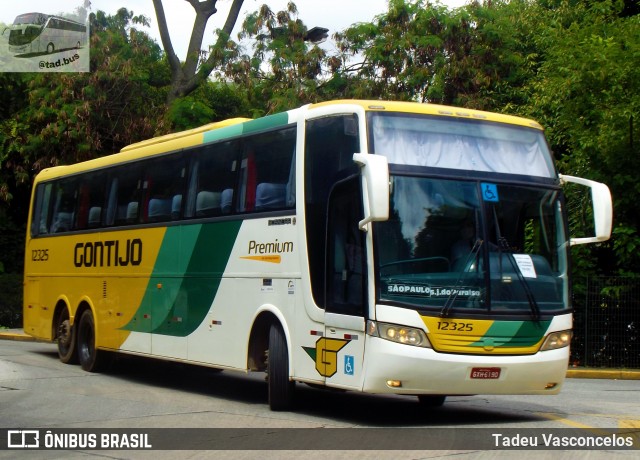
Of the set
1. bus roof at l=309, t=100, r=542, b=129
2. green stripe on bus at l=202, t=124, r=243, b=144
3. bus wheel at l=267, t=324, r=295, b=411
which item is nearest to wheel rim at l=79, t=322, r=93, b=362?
green stripe on bus at l=202, t=124, r=243, b=144

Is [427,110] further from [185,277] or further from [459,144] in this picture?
[185,277]

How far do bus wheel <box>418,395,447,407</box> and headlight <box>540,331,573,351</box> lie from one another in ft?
7.37

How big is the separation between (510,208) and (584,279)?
10.7m

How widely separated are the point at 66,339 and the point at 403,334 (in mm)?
10052

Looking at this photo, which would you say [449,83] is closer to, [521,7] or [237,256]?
[521,7]

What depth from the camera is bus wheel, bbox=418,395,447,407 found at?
1292cm

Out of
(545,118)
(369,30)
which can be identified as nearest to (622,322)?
(545,118)

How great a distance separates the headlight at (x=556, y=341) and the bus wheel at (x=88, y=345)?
9.14 m

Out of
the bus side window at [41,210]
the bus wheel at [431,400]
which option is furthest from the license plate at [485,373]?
the bus side window at [41,210]

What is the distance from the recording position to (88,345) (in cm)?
1798

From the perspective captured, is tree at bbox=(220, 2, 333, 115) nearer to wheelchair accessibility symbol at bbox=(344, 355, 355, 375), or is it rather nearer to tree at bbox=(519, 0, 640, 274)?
tree at bbox=(519, 0, 640, 274)

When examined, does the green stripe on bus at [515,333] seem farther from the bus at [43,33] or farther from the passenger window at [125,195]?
the bus at [43,33]

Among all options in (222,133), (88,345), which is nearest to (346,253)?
(222,133)

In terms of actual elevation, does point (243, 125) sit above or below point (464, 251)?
above
